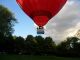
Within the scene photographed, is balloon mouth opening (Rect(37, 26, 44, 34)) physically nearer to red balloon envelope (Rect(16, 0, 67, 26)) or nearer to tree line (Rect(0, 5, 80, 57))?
red balloon envelope (Rect(16, 0, 67, 26))

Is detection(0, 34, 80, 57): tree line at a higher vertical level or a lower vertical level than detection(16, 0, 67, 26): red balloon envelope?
higher

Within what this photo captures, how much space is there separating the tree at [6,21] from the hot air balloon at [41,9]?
124ft

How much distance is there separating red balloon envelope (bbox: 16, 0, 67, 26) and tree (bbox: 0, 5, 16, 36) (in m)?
37.8

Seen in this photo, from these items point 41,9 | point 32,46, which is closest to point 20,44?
point 32,46

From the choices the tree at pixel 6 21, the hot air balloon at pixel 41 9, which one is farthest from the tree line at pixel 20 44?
the hot air balloon at pixel 41 9

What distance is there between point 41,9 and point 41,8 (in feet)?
0.15

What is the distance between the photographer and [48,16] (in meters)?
14.7

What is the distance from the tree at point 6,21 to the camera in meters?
52.7

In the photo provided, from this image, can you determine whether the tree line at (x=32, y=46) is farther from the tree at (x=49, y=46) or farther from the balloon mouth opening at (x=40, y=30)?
the balloon mouth opening at (x=40, y=30)

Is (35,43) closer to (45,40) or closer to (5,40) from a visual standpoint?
(45,40)

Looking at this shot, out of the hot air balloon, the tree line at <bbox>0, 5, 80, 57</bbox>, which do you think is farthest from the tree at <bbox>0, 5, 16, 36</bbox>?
the hot air balloon

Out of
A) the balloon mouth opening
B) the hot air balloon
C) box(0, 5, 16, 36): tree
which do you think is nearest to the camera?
the balloon mouth opening

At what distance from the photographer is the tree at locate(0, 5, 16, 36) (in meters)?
52.7

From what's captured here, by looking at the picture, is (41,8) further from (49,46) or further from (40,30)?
(49,46)
